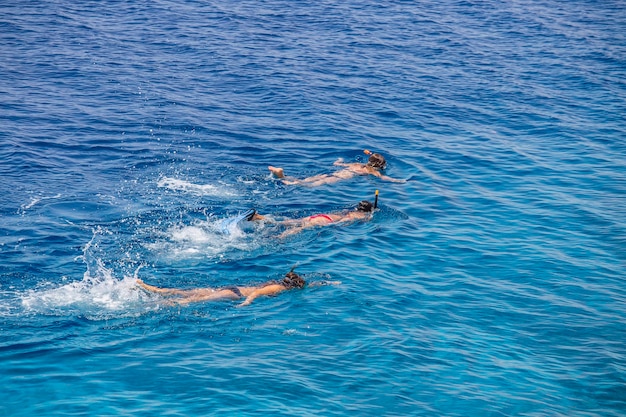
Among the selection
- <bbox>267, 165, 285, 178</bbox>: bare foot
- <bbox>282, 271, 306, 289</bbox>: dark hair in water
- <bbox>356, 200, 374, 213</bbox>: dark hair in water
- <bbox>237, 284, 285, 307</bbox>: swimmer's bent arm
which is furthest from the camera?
<bbox>267, 165, 285, 178</bbox>: bare foot

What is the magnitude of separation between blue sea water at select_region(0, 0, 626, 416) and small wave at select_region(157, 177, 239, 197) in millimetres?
83

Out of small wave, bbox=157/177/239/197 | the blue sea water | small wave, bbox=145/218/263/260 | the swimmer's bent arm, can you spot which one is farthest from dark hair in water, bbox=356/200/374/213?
the swimmer's bent arm

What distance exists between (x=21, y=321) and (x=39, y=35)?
77.3ft

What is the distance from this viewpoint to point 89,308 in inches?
547

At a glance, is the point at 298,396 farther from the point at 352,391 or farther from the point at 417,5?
the point at 417,5

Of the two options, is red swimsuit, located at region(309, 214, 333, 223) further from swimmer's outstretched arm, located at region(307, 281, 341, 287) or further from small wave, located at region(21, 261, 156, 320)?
small wave, located at region(21, 261, 156, 320)

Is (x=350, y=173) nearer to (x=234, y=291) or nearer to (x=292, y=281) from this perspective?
(x=292, y=281)

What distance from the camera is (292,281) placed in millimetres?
15016

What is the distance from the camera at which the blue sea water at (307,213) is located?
41.2ft

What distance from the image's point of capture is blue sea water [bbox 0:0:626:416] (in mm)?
12547

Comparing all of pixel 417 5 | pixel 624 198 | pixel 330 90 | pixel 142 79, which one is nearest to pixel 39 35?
pixel 142 79

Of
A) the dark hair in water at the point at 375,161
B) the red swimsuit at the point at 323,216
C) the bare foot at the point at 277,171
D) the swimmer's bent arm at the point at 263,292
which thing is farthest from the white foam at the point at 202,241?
the dark hair in water at the point at 375,161

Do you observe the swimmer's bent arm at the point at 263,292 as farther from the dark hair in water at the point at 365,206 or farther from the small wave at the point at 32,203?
the small wave at the point at 32,203

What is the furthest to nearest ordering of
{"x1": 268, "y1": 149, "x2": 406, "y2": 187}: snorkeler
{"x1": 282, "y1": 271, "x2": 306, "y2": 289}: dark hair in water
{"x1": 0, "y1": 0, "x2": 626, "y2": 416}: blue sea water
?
{"x1": 268, "y1": 149, "x2": 406, "y2": 187}: snorkeler
{"x1": 282, "y1": 271, "x2": 306, "y2": 289}: dark hair in water
{"x1": 0, "y1": 0, "x2": 626, "y2": 416}: blue sea water
